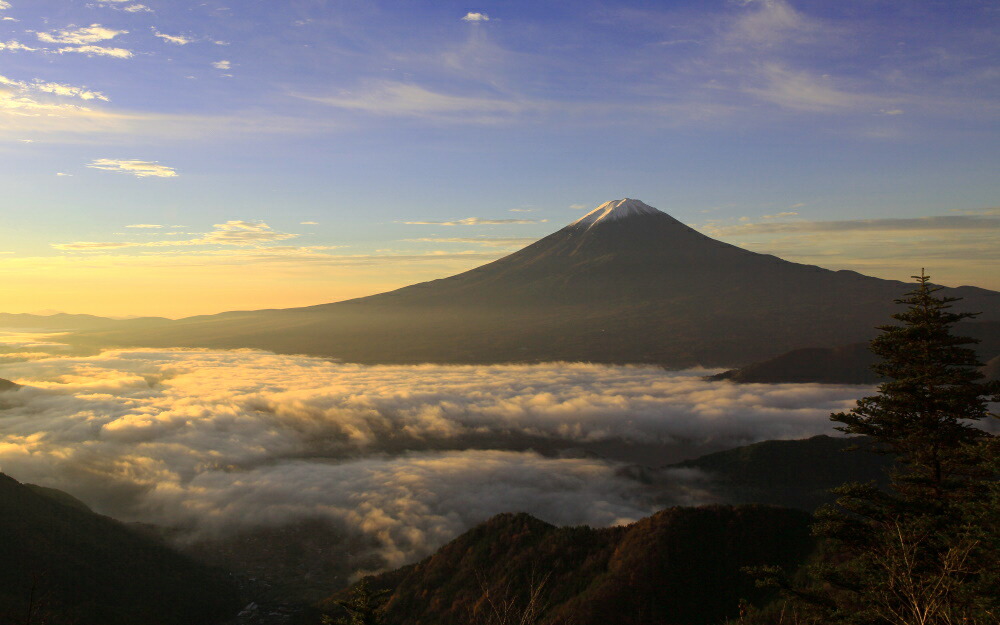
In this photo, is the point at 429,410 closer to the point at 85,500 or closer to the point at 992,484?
the point at 85,500

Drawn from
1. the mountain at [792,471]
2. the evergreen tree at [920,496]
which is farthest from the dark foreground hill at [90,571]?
the mountain at [792,471]

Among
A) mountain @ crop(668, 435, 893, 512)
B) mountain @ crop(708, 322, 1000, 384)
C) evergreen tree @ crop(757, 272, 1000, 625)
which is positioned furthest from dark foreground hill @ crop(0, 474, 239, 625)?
mountain @ crop(708, 322, 1000, 384)

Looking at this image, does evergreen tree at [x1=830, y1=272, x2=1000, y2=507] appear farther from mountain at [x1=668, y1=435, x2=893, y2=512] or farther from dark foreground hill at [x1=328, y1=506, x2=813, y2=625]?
mountain at [x1=668, y1=435, x2=893, y2=512]

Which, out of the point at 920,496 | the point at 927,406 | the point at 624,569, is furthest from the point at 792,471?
the point at 920,496

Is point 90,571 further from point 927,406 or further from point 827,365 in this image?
point 827,365

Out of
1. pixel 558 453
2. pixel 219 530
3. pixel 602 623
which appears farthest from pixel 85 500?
pixel 602 623
